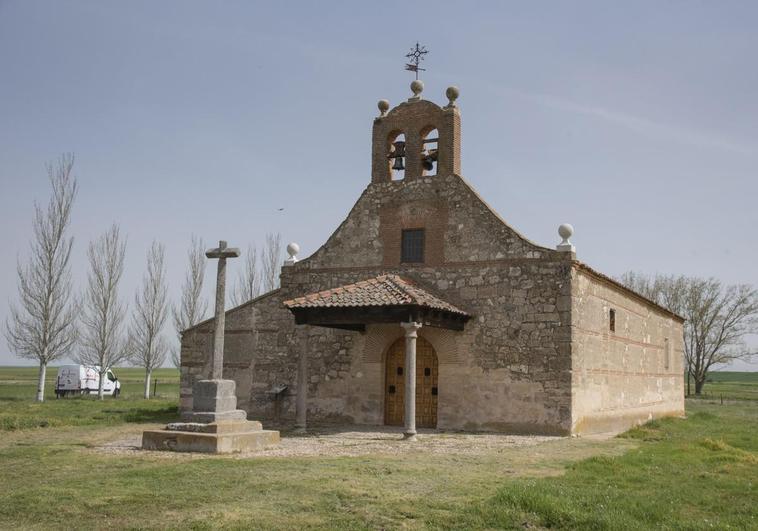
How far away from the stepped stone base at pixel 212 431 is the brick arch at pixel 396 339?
5616mm

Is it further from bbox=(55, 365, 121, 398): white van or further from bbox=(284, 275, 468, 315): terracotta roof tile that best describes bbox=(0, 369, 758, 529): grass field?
bbox=(55, 365, 121, 398): white van

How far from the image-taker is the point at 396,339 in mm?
17828

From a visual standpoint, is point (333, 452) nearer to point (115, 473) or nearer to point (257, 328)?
point (115, 473)

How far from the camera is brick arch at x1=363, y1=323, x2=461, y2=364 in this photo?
672 inches

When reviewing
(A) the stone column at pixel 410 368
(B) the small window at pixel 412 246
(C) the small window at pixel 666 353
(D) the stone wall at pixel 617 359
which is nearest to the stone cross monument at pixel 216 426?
(A) the stone column at pixel 410 368

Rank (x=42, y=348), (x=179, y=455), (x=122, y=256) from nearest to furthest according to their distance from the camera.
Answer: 1. (x=179, y=455)
2. (x=42, y=348)
3. (x=122, y=256)

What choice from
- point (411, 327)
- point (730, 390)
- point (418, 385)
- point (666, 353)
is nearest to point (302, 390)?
point (418, 385)

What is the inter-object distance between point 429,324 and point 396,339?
7.93 ft

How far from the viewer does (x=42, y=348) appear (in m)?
29.9

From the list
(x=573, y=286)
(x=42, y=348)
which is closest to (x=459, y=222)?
(x=573, y=286)

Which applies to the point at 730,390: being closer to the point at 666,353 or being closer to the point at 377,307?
the point at 666,353

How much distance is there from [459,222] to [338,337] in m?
4.38

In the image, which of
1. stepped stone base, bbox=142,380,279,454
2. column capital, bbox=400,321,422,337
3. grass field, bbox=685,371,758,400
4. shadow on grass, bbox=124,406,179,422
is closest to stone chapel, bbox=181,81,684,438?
column capital, bbox=400,321,422,337

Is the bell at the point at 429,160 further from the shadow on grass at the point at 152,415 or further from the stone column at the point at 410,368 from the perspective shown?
the shadow on grass at the point at 152,415
